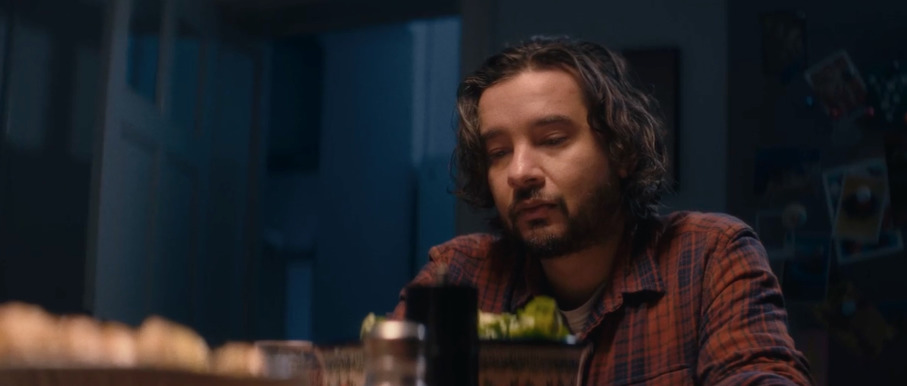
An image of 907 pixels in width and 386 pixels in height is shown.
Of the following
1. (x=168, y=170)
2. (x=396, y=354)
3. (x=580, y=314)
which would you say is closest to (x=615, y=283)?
(x=580, y=314)

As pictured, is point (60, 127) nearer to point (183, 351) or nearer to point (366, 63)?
point (366, 63)

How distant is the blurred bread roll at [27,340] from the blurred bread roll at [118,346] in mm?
18

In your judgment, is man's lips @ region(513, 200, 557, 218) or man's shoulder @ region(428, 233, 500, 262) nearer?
man's lips @ region(513, 200, 557, 218)

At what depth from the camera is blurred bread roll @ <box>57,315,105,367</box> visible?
1.11 ft

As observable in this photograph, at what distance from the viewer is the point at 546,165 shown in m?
1.15

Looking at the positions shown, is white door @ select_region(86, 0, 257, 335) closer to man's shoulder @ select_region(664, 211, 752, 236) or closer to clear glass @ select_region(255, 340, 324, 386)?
man's shoulder @ select_region(664, 211, 752, 236)

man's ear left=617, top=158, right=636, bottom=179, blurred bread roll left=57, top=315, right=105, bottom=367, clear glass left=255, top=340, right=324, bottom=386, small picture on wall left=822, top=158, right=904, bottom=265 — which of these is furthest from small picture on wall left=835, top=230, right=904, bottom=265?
blurred bread roll left=57, top=315, right=105, bottom=367

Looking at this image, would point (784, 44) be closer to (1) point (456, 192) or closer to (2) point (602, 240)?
(1) point (456, 192)

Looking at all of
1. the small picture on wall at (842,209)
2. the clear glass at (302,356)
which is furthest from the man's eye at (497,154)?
the small picture on wall at (842,209)

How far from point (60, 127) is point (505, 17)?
1.23 m

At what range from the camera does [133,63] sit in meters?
2.71

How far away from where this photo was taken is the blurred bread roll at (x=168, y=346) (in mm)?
368

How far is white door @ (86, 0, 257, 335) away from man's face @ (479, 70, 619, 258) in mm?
1474

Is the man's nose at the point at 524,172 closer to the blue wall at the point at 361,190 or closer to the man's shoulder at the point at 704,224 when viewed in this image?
the man's shoulder at the point at 704,224
